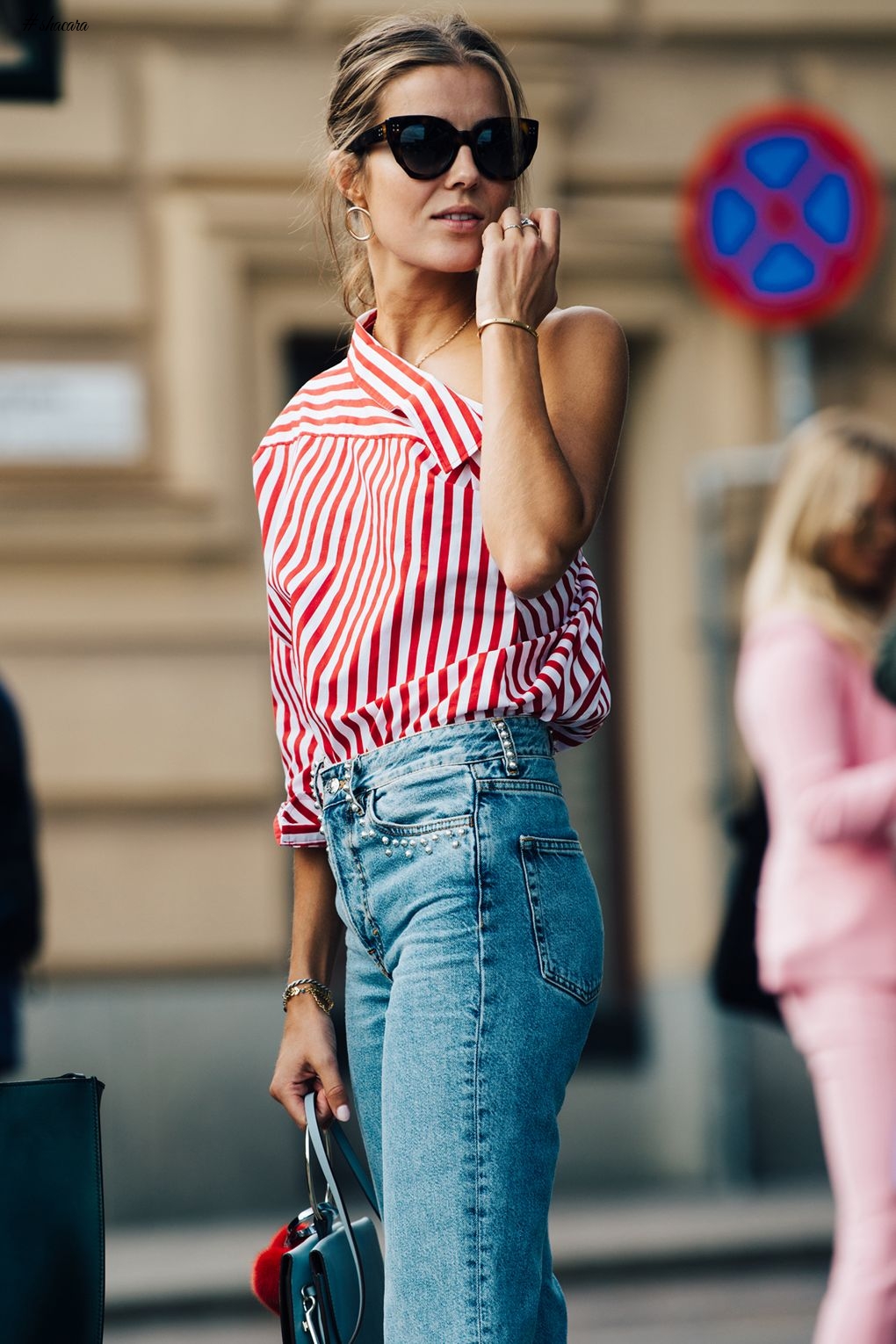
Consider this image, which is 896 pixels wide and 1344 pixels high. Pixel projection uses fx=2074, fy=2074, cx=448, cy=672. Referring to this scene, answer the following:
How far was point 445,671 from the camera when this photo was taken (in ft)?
6.63

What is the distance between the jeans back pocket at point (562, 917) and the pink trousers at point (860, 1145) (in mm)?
1876

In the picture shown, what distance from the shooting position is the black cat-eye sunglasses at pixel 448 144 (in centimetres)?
213

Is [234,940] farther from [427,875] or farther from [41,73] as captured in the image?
[427,875]

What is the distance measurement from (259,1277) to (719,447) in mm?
5814

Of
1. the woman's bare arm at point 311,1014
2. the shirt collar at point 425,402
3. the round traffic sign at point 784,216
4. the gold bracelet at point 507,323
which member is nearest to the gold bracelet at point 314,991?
the woman's bare arm at point 311,1014

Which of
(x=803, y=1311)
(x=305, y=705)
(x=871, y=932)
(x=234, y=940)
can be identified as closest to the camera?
(x=305, y=705)

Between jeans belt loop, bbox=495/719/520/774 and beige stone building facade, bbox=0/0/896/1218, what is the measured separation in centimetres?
512

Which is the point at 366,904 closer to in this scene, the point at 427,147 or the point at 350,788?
the point at 350,788

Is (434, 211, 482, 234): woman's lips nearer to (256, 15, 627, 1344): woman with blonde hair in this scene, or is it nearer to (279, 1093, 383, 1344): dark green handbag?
(256, 15, 627, 1344): woman with blonde hair

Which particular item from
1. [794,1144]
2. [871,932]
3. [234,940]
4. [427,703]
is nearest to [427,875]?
[427,703]

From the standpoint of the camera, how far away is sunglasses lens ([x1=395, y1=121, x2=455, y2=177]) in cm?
213

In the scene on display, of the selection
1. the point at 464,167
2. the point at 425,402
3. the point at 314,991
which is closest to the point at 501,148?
the point at 464,167

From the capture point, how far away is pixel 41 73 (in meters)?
3.60

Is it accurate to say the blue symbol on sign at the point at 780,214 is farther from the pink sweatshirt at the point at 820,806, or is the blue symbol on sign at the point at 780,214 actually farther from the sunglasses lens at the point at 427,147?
the sunglasses lens at the point at 427,147
